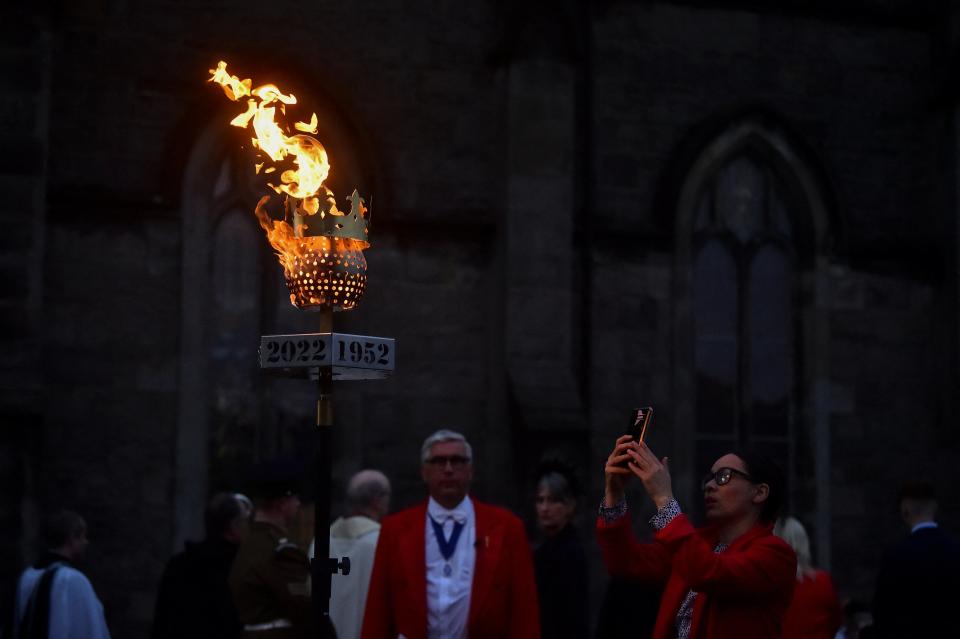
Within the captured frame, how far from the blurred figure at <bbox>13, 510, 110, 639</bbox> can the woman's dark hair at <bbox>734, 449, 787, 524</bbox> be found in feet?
13.0

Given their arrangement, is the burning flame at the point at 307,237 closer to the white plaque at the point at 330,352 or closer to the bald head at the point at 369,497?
the white plaque at the point at 330,352

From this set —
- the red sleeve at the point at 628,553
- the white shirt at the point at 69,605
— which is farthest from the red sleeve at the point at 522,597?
the white shirt at the point at 69,605

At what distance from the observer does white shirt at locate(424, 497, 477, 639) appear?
255 inches

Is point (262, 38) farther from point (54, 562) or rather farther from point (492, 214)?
point (54, 562)

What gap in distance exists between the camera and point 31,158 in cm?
1127

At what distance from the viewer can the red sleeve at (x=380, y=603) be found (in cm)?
646

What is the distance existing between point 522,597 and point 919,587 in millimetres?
2538

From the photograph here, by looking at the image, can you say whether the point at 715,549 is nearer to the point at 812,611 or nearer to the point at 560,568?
the point at 812,611

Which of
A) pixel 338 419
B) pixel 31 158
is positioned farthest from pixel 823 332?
pixel 31 158

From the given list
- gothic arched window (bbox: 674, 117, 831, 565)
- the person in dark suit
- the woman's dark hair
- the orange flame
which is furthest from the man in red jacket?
gothic arched window (bbox: 674, 117, 831, 565)

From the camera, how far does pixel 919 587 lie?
315 inches

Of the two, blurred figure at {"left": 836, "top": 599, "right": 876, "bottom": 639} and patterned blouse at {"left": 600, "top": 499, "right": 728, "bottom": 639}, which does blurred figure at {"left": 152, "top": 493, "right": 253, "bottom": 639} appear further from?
blurred figure at {"left": 836, "top": 599, "right": 876, "bottom": 639}

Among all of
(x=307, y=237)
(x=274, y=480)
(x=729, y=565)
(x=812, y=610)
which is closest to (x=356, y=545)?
(x=274, y=480)

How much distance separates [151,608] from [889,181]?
7.56 m
